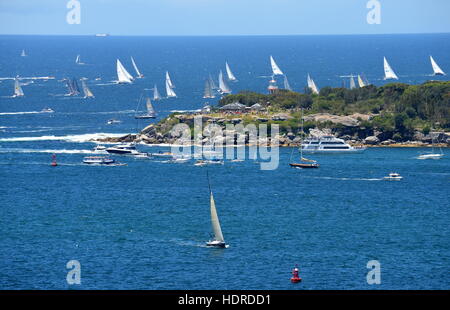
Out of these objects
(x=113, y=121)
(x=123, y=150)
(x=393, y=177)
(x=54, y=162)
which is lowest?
(x=393, y=177)

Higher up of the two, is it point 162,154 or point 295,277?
point 162,154

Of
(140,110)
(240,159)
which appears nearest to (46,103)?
(140,110)

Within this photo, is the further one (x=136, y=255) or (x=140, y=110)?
(x=140, y=110)

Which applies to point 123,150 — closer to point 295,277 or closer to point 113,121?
point 113,121

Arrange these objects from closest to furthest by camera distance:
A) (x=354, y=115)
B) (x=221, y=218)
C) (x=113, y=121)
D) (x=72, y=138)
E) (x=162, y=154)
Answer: (x=221, y=218) < (x=162, y=154) < (x=72, y=138) < (x=354, y=115) < (x=113, y=121)

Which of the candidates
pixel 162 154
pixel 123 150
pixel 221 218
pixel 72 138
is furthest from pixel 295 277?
pixel 72 138
